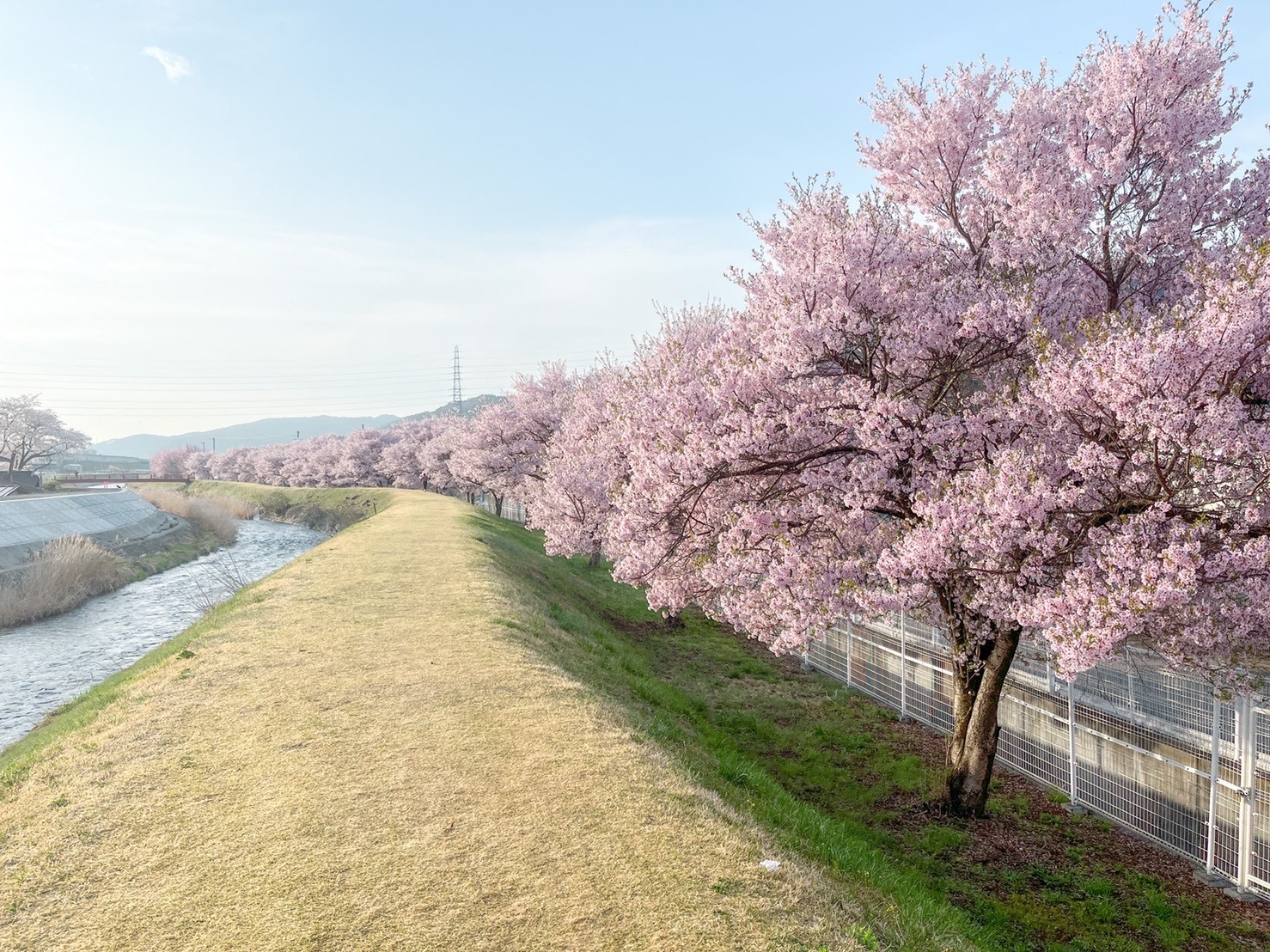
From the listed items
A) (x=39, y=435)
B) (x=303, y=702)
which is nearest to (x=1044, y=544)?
(x=303, y=702)

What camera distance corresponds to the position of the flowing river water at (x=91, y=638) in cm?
1930

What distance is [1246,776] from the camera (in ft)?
30.1

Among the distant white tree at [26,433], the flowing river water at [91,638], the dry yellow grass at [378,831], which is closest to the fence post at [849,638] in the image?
the dry yellow grass at [378,831]

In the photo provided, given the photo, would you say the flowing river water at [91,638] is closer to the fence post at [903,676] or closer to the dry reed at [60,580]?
the dry reed at [60,580]

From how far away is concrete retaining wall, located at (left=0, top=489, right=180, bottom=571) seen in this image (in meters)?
36.4

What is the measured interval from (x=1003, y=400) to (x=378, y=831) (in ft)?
29.4

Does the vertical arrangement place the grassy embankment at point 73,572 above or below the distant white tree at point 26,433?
below

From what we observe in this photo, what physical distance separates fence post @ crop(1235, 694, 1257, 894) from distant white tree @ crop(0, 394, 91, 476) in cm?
10797

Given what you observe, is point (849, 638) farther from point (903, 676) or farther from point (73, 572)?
point (73, 572)

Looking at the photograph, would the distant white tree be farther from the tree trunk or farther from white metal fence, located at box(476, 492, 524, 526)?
the tree trunk

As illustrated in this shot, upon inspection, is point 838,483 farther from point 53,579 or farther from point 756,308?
point 53,579

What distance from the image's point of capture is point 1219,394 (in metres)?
7.32

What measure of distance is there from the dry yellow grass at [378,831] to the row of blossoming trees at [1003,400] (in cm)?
399

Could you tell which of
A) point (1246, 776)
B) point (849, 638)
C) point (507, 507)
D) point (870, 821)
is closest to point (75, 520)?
point (507, 507)
